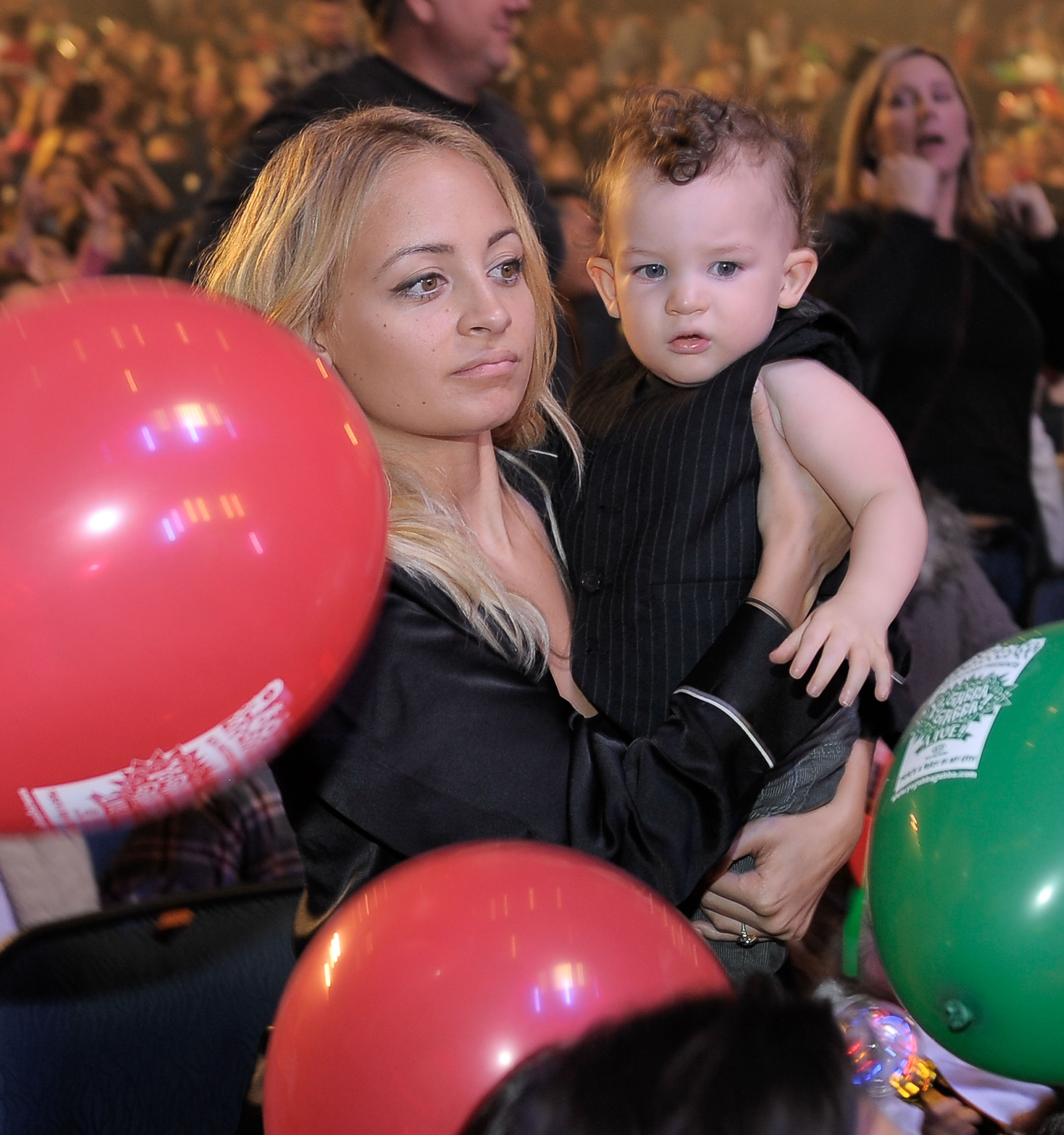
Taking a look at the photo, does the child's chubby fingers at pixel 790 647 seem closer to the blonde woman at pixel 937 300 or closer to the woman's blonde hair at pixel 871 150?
the blonde woman at pixel 937 300

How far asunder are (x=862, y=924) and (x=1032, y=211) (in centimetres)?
247

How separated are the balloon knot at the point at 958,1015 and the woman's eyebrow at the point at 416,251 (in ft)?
2.80

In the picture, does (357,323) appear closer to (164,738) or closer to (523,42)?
(164,738)

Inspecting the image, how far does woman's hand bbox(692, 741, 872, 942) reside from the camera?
1306 mm

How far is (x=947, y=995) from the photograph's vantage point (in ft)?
3.38

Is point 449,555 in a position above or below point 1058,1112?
above

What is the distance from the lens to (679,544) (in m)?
1.32

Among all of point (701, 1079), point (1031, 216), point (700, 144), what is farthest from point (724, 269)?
point (1031, 216)

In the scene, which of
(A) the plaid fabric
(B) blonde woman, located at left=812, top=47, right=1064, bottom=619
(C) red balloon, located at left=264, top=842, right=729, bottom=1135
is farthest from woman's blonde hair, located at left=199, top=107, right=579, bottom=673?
(B) blonde woman, located at left=812, top=47, right=1064, bottom=619

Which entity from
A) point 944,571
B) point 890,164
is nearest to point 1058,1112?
point 944,571

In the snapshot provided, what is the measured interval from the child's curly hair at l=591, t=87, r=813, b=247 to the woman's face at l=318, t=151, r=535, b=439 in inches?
8.3

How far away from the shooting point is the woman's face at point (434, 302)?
123 centimetres

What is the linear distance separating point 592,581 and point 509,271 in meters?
0.36

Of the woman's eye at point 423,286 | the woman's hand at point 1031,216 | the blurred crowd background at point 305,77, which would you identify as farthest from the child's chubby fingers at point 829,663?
the blurred crowd background at point 305,77
